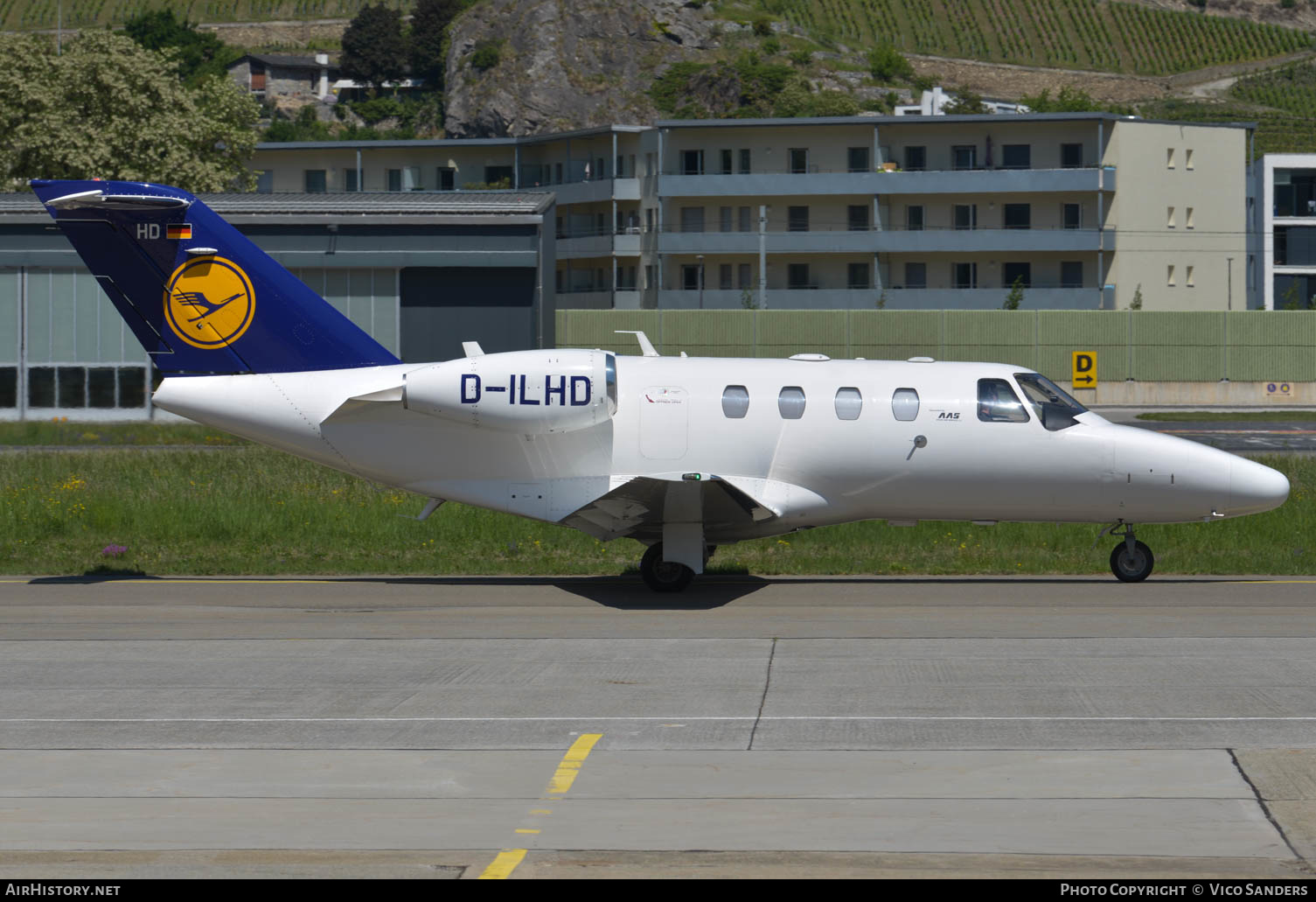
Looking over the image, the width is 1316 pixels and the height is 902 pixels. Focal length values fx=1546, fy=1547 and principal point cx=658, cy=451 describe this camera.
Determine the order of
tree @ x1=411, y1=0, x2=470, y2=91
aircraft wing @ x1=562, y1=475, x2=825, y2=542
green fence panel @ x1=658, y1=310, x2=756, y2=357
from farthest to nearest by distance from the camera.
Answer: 1. tree @ x1=411, y1=0, x2=470, y2=91
2. green fence panel @ x1=658, y1=310, x2=756, y2=357
3. aircraft wing @ x1=562, y1=475, x2=825, y2=542

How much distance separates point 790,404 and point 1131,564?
200 inches

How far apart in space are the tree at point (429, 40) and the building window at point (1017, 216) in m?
105

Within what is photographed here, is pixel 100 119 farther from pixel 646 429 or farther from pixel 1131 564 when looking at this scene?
pixel 1131 564

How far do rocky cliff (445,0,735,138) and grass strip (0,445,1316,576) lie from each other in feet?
341

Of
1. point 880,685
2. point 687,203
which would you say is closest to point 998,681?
point 880,685

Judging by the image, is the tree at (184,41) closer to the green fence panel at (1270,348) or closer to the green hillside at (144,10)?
the green hillside at (144,10)

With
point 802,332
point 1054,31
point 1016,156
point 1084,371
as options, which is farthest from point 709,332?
point 1054,31

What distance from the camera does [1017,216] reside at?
81.8 metres

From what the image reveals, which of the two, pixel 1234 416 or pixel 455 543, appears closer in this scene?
pixel 455 543

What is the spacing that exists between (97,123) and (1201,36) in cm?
14558

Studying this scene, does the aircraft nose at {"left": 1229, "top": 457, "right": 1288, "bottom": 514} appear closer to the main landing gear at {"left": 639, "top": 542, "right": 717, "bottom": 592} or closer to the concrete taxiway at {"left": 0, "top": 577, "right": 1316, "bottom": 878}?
the concrete taxiway at {"left": 0, "top": 577, "right": 1316, "bottom": 878}

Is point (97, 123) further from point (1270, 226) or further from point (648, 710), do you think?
point (1270, 226)

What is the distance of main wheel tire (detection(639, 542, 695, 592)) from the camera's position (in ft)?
62.4

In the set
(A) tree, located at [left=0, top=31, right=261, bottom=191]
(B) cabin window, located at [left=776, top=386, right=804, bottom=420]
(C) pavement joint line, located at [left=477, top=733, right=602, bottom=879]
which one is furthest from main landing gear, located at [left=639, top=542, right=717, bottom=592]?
(A) tree, located at [left=0, top=31, right=261, bottom=191]
